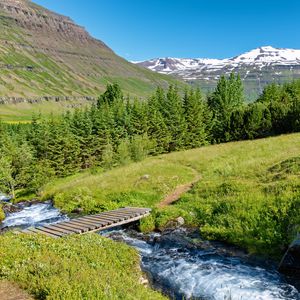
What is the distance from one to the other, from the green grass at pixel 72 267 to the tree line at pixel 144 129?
3930cm

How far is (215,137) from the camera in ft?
262

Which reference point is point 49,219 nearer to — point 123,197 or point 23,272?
point 123,197

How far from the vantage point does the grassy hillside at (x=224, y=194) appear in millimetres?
21125

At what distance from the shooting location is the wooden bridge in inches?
940

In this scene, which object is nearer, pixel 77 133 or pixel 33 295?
pixel 33 295

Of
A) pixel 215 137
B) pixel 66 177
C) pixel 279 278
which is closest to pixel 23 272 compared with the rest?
pixel 279 278

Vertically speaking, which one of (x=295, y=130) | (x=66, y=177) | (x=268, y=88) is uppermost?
(x=268, y=88)

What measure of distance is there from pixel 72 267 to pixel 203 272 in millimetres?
7876

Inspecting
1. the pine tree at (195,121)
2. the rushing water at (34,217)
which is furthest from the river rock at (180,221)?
the pine tree at (195,121)

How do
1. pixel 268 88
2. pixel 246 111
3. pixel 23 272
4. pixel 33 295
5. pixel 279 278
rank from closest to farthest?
pixel 33 295, pixel 23 272, pixel 279 278, pixel 246 111, pixel 268 88

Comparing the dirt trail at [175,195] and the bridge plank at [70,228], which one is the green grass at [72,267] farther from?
the dirt trail at [175,195]

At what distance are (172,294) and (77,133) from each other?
200 ft

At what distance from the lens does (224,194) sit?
27.5 m

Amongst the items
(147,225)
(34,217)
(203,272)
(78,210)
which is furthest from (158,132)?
(203,272)
